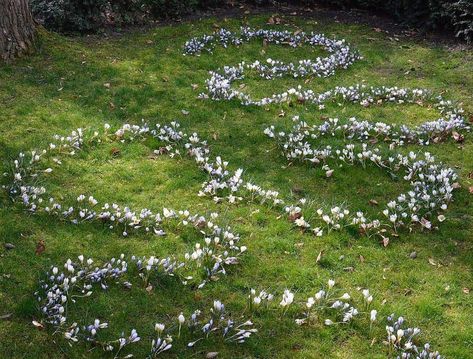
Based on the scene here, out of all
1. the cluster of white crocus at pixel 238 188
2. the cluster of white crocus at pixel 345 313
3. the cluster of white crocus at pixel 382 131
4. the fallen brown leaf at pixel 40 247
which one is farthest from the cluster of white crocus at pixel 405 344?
the cluster of white crocus at pixel 382 131

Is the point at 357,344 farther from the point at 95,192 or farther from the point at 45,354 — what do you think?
the point at 95,192

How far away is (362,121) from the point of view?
35.1ft

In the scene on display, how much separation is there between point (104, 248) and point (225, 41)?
9.24 meters

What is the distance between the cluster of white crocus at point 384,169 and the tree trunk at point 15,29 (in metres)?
6.26

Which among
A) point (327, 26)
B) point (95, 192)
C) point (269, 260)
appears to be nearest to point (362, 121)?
point (269, 260)

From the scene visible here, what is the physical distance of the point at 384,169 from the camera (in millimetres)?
9258

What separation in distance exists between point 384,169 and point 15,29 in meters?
8.60

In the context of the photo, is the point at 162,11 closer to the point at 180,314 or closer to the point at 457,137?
the point at 457,137

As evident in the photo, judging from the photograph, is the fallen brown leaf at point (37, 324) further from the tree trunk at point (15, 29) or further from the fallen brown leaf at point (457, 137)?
the tree trunk at point (15, 29)

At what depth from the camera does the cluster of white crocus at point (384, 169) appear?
307 inches

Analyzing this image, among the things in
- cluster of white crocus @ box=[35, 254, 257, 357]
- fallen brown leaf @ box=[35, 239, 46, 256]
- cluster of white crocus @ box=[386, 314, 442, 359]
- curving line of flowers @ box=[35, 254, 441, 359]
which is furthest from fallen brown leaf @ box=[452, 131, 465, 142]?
fallen brown leaf @ box=[35, 239, 46, 256]

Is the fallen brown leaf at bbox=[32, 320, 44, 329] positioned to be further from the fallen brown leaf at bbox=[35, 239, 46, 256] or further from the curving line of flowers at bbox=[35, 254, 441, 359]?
the fallen brown leaf at bbox=[35, 239, 46, 256]

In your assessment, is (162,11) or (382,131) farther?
(162,11)

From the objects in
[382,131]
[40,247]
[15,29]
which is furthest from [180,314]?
[15,29]
